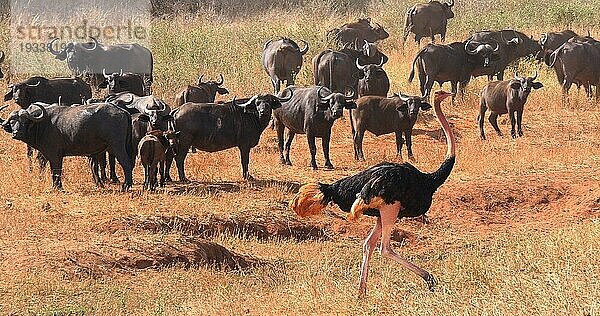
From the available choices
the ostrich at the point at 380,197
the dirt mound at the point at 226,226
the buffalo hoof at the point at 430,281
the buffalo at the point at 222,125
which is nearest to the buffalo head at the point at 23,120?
the buffalo at the point at 222,125

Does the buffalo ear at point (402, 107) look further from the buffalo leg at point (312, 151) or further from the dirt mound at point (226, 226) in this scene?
the dirt mound at point (226, 226)

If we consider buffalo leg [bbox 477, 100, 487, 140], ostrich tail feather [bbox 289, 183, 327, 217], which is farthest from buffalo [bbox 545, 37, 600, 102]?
ostrich tail feather [bbox 289, 183, 327, 217]

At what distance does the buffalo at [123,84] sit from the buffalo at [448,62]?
6.08 m

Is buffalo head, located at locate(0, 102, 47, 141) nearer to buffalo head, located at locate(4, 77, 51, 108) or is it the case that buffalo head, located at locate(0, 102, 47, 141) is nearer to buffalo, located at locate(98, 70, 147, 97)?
buffalo head, located at locate(4, 77, 51, 108)

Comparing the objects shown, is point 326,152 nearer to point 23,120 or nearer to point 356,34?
point 23,120

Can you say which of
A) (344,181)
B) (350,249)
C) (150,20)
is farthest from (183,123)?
(150,20)

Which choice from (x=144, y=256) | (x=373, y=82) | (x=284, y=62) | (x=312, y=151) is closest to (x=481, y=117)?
(x=373, y=82)

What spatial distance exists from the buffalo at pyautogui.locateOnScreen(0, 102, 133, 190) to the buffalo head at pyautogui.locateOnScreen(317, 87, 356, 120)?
3.59 m

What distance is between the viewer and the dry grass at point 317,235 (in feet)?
30.6

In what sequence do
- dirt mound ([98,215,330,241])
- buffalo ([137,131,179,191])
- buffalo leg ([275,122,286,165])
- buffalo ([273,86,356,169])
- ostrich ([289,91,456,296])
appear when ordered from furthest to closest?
1. buffalo leg ([275,122,286,165])
2. buffalo ([273,86,356,169])
3. buffalo ([137,131,179,191])
4. dirt mound ([98,215,330,241])
5. ostrich ([289,91,456,296])

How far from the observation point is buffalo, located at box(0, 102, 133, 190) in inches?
605

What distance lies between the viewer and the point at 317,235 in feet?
47.0

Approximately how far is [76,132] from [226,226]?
3.02 meters

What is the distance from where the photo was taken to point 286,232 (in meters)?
14.2
